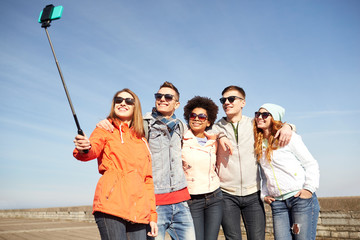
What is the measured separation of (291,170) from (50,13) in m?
2.72

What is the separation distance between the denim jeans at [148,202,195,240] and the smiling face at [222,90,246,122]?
1346 mm

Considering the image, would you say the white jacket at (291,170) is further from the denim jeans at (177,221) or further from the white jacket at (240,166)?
the denim jeans at (177,221)

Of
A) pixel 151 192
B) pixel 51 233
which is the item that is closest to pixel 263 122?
pixel 151 192

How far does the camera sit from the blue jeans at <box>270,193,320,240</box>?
3.19m

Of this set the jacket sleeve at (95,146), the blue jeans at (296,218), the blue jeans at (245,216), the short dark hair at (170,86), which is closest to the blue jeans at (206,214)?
the blue jeans at (245,216)

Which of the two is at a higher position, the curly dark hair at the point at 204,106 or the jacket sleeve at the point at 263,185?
the curly dark hair at the point at 204,106

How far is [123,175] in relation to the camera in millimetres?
2457

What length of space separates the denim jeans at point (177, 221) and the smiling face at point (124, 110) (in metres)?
0.88

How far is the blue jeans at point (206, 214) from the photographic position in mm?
3281

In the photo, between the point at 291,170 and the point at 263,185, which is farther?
the point at 263,185

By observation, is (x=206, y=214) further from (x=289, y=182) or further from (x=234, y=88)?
(x=234, y=88)

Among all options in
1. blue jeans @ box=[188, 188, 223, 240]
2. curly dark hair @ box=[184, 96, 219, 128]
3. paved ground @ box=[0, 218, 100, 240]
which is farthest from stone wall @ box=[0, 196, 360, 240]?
paved ground @ box=[0, 218, 100, 240]

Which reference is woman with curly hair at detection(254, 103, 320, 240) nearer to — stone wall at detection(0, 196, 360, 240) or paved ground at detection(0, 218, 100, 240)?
stone wall at detection(0, 196, 360, 240)

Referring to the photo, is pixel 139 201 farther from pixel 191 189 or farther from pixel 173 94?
pixel 173 94
